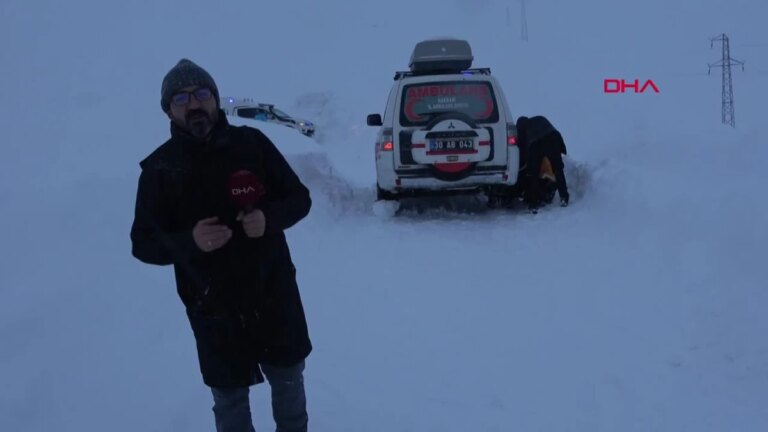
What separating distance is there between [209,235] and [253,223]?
0.53 feet

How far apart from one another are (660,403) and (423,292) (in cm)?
233

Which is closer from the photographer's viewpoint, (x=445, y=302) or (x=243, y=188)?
(x=243, y=188)

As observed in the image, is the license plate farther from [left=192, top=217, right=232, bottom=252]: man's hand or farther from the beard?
[left=192, top=217, right=232, bottom=252]: man's hand

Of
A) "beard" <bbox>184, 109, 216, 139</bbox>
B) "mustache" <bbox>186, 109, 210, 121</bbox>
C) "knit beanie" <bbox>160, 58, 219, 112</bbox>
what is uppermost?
"knit beanie" <bbox>160, 58, 219, 112</bbox>

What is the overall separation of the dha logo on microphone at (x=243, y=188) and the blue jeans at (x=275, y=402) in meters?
0.69

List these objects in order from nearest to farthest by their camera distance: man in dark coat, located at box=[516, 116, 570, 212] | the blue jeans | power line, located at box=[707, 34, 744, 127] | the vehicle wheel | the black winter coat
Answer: the black winter coat < the blue jeans < man in dark coat, located at box=[516, 116, 570, 212] < the vehicle wheel < power line, located at box=[707, 34, 744, 127]

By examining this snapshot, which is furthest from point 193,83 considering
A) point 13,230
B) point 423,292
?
point 13,230

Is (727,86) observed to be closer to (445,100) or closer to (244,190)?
(445,100)

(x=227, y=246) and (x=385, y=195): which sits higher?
(x=227, y=246)

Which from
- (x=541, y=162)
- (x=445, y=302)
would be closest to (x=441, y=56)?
(x=541, y=162)

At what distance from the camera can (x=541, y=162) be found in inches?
377

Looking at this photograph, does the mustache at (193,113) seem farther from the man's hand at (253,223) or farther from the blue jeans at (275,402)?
the blue jeans at (275,402)

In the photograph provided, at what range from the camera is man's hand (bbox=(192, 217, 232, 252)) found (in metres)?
2.57

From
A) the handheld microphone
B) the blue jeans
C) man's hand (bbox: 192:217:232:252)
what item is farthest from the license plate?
man's hand (bbox: 192:217:232:252)
